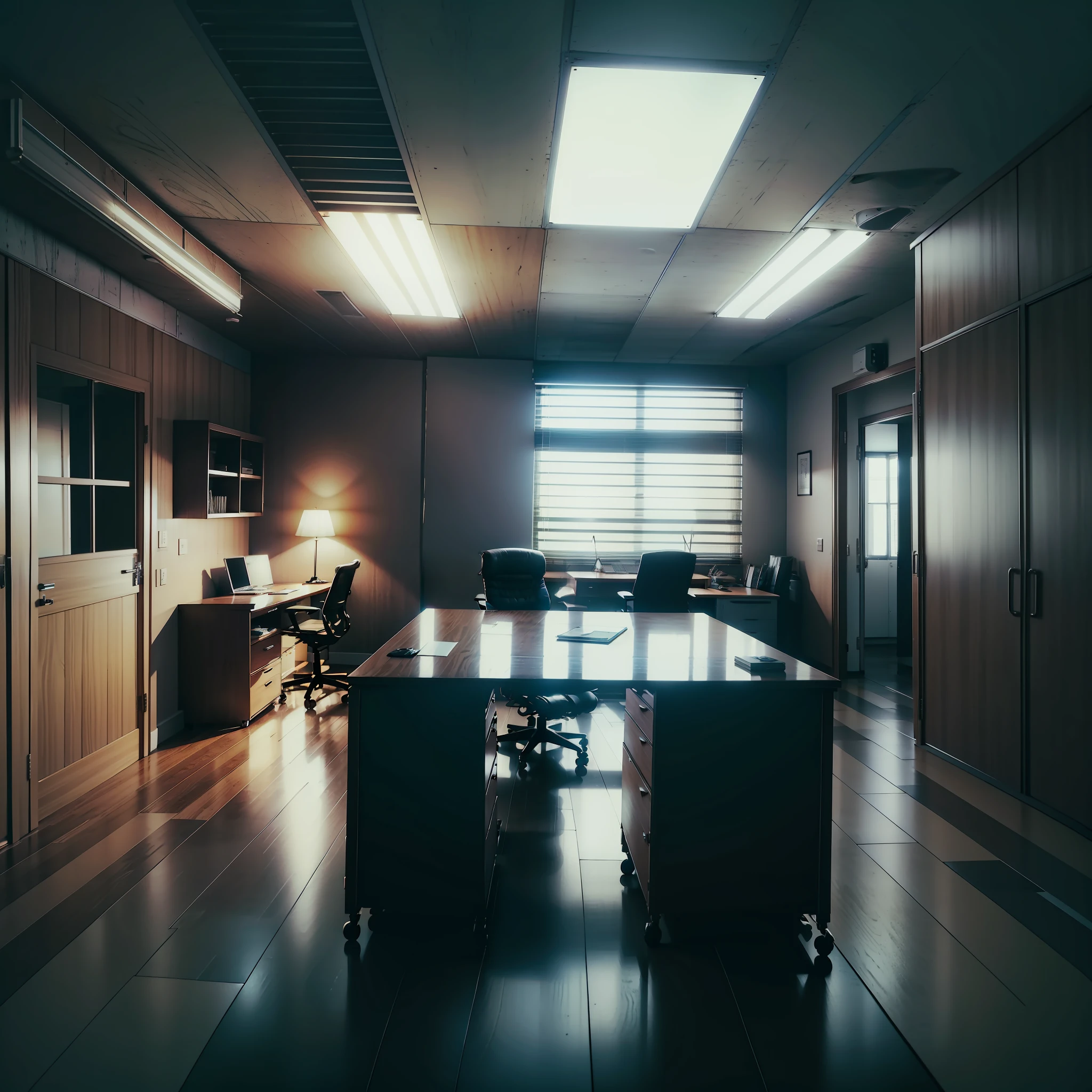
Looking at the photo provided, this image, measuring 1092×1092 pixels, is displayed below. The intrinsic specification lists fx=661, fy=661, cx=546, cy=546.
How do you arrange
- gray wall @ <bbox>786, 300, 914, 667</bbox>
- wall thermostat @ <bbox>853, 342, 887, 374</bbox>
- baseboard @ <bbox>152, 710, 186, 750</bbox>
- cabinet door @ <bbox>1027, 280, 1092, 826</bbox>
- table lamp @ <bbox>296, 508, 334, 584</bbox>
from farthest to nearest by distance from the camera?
table lamp @ <bbox>296, 508, 334, 584</bbox> → gray wall @ <bbox>786, 300, 914, 667</bbox> → wall thermostat @ <bbox>853, 342, 887, 374</bbox> → baseboard @ <bbox>152, 710, 186, 750</bbox> → cabinet door @ <bbox>1027, 280, 1092, 826</bbox>

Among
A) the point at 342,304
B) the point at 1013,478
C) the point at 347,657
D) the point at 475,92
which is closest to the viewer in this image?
the point at 475,92

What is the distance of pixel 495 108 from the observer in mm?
2564

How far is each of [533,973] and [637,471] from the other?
533cm

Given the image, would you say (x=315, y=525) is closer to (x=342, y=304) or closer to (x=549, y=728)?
(x=342, y=304)

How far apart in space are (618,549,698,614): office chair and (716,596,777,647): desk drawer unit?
4.72 ft

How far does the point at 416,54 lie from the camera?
2273mm

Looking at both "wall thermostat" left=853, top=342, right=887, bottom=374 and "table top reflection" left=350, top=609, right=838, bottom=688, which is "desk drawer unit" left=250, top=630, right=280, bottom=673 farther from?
"wall thermostat" left=853, top=342, right=887, bottom=374

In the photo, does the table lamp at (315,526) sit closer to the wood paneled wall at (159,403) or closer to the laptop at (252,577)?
the laptop at (252,577)

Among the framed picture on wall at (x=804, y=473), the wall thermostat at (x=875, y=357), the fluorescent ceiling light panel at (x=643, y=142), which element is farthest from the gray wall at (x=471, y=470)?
the fluorescent ceiling light panel at (x=643, y=142)

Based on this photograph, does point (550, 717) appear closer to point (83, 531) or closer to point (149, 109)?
point (83, 531)

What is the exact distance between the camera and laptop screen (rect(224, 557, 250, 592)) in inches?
213

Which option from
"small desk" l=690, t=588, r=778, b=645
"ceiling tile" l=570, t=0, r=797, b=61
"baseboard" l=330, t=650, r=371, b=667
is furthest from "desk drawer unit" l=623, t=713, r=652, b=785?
"baseboard" l=330, t=650, r=371, b=667

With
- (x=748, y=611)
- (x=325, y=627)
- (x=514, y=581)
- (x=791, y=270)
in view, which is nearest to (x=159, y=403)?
(x=325, y=627)

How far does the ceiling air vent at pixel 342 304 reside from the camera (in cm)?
463
